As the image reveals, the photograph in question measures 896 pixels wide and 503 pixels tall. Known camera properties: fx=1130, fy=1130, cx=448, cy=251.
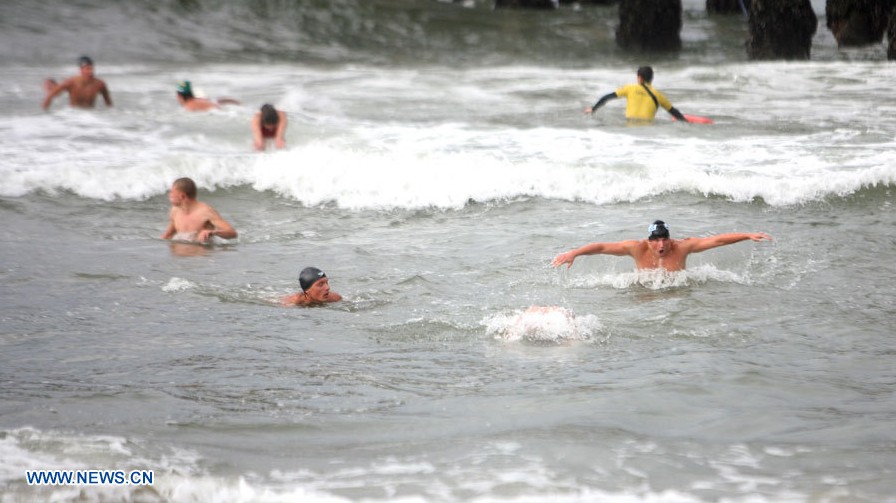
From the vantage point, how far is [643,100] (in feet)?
56.1

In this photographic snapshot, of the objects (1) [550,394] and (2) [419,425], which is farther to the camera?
(1) [550,394]

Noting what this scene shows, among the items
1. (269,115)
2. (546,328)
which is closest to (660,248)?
(546,328)

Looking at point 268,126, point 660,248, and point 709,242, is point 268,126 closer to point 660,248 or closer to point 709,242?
point 660,248

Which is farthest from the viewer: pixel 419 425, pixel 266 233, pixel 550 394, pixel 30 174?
pixel 30 174

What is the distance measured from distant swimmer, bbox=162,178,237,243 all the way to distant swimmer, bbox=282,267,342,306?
2590mm

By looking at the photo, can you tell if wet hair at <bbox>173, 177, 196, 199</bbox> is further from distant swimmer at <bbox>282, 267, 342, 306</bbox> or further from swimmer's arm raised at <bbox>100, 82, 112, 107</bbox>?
swimmer's arm raised at <bbox>100, 82, 112, 107</bbox>

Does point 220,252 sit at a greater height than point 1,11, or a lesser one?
lesser

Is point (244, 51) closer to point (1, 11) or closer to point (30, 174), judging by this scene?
point (1, 11)

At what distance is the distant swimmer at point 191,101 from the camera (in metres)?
18.2

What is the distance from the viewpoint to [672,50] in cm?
2709

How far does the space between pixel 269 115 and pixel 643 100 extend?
5613 millimetres

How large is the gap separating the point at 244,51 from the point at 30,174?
47.8 ft

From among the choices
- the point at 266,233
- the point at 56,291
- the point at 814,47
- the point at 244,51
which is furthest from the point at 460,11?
the point at 56,291

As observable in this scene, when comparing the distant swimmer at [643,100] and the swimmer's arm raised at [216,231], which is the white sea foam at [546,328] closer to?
the swimmer's arm raised at [216,231]
